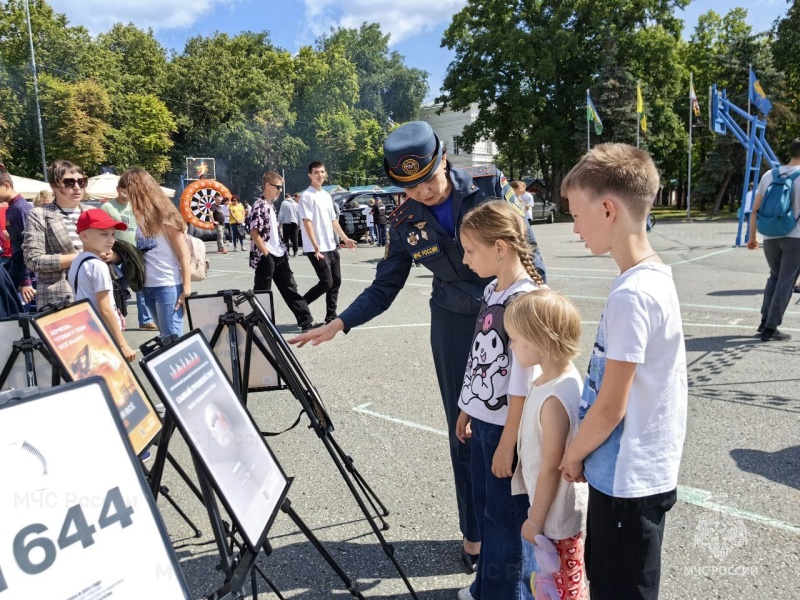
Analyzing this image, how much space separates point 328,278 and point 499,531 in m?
5.89

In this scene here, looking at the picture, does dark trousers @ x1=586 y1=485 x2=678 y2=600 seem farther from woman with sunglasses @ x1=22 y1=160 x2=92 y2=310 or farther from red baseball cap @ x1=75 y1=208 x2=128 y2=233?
woman with sunglasses @ x1=22 y1=160 x2=92 y2=310

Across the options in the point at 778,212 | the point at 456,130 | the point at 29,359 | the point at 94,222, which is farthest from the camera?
the point at 456,130

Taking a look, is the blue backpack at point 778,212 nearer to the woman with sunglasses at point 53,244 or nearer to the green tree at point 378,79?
the woman with sunglasses at point 53,244

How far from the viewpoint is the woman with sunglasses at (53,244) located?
4637 mm

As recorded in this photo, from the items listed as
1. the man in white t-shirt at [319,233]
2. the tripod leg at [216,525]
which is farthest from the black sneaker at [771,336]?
the tripod leg at [216,525]

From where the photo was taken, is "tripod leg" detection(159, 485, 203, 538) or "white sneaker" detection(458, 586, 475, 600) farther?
"tripod leg" detection(159, 485, 203, 538)

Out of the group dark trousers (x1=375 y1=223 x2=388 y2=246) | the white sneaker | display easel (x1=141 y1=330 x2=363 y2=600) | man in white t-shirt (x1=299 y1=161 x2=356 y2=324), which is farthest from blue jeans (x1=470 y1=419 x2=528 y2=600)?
dark trousers (x1=375 y1=223 x2=388 y2=246)

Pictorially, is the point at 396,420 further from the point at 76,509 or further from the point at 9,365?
the point at 76,509

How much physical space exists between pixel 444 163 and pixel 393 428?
91.6 inches

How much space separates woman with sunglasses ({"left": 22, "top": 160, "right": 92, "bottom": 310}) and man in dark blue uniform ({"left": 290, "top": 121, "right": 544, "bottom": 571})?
2.92 metres

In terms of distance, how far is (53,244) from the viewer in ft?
15.5

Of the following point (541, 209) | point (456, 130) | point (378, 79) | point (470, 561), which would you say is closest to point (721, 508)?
point (470, 561)

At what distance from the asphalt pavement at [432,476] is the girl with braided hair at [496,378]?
0.50 m

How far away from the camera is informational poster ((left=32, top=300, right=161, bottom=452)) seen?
2.47m
